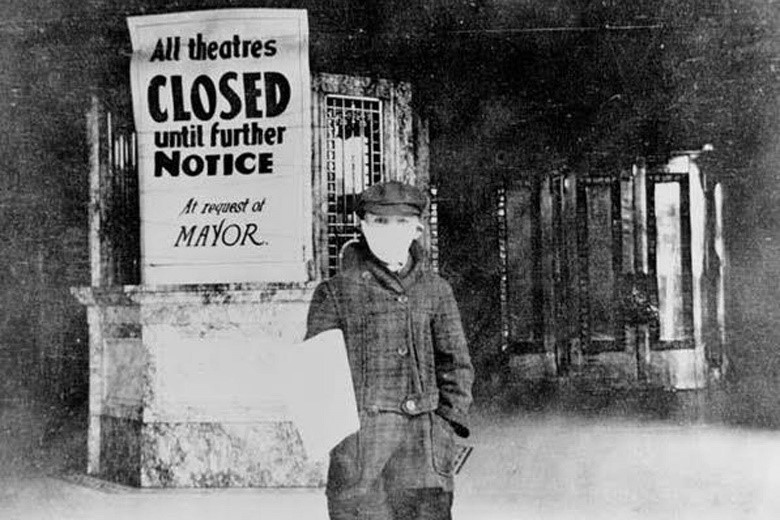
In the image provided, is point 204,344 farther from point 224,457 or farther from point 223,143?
point 223,143

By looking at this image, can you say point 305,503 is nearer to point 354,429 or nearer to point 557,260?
point 354,429

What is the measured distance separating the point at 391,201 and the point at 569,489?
2.07m

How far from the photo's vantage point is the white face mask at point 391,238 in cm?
318

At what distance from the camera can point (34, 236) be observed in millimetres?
5102

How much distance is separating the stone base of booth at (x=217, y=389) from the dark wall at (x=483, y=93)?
0.73 metres

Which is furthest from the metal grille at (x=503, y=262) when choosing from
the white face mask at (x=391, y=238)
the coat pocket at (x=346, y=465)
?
the coat pocket at (x=346, y=465)

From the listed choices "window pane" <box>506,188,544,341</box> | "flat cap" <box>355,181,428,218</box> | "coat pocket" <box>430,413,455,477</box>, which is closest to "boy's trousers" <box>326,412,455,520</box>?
"coat pocket" <box>430,413,455,477</box>

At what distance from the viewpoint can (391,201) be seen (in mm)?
3170

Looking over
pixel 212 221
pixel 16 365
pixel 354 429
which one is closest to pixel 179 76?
pixel 212 221

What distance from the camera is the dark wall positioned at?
14.6ft

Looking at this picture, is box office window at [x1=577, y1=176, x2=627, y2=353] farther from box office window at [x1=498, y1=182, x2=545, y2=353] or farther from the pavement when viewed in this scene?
the pavement

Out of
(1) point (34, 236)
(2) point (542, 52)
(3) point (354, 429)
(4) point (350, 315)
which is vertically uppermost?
(2) point (542, 52)

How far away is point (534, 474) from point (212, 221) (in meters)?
2.12

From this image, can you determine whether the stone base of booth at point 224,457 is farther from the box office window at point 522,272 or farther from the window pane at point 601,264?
the window pane at point 601,264
